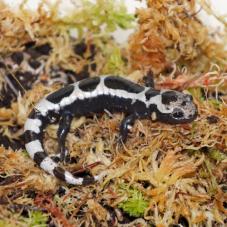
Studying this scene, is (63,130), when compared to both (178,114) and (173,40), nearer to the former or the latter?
(178,114)

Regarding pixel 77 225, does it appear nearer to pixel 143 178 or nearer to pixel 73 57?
pixel 143 178

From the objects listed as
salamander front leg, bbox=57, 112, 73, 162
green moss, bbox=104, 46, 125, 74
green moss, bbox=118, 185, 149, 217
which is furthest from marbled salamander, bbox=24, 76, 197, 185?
green moss, bbox=118, 185, 149, 217

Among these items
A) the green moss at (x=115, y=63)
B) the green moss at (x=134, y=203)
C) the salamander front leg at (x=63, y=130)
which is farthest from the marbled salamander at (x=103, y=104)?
the green moss at (x=134, y=203)

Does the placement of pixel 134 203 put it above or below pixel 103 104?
below

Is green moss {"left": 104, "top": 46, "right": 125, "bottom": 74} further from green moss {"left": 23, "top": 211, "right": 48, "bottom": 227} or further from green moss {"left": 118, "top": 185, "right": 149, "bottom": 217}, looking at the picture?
green moss {"left": 23, "top": 211, "right": 48, "bottom": 227}

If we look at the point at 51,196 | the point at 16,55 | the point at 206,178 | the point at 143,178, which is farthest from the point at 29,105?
the point at 206,178

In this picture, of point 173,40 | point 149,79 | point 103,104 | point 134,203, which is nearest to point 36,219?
point 134,203
